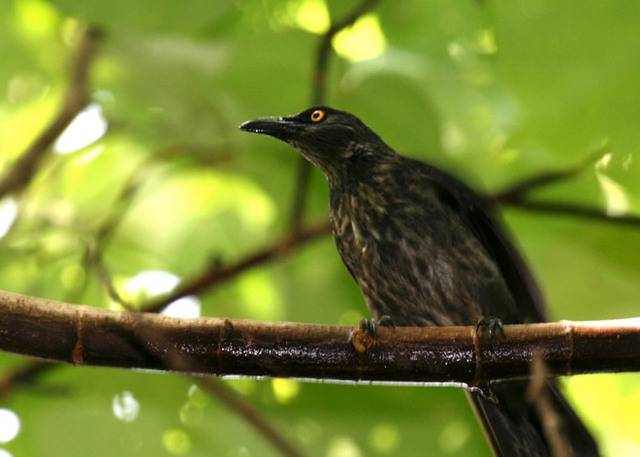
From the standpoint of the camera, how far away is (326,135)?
463cm

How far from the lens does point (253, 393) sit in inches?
213

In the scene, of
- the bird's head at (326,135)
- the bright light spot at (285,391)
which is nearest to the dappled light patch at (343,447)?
the bright light spot at (285,391)

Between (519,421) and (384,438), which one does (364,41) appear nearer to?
(519,421)

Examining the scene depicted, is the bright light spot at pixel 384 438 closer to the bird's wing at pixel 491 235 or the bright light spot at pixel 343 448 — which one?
the bright light spot at pixel 343 448

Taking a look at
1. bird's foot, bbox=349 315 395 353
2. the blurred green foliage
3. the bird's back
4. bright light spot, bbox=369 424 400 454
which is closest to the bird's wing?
the bird's back

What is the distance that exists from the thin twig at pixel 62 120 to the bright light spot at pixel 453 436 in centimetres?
215

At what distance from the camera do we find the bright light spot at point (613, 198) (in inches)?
178

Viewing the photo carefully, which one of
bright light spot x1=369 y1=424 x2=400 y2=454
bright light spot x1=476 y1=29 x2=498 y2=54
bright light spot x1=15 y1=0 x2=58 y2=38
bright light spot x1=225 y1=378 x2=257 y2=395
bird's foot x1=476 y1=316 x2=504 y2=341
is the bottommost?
bird's foot x1=476 y1=316 x2=504 y2=341

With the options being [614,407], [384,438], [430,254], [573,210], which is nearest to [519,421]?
[430,254]

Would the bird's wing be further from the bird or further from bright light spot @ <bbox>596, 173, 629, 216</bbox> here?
bright light spot @ <bbox>596, 173, 629, 216</bbox>

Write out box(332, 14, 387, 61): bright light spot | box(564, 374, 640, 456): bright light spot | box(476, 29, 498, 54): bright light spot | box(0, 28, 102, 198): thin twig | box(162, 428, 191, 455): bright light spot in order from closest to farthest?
box(476, 29, 498, 54): bright light spot < box(332, 14, 387, 61): bright light spot < box(162, 428, 191, 455): bright light spot < box(0, 28, 102, 198): thin twig < box(564, 374, 640, 456): bright light spot

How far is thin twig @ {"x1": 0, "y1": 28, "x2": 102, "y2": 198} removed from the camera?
16.6ft

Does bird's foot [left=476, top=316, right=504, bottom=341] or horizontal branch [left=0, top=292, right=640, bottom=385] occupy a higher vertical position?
bird's foot [left=476, top=316, right=504, bottom=341]

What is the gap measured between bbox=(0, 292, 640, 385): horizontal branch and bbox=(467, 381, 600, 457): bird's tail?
2.61 ft
